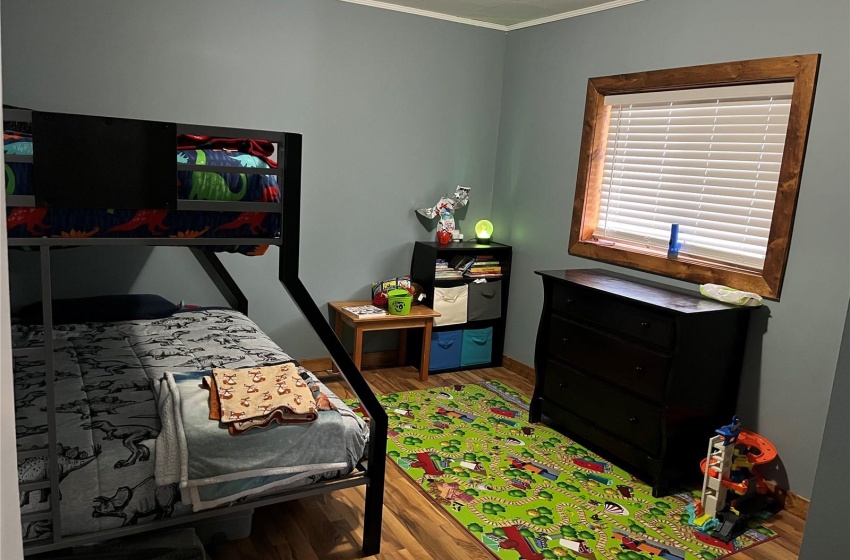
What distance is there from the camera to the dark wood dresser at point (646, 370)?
2875 mm

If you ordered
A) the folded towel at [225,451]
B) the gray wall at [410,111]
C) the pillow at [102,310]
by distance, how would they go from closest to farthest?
the folded towel at [225,451] < the gray wall at [410,111] < the pillow at [102,310]

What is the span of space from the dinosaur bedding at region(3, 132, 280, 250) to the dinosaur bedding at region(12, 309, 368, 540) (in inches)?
25.9

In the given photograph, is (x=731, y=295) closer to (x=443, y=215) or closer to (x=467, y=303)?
(x=467, y=303)

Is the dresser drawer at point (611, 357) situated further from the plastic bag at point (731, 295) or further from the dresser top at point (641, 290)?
the plastic bag at point (731, 295)

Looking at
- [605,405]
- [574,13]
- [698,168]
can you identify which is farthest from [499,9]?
[605,405]

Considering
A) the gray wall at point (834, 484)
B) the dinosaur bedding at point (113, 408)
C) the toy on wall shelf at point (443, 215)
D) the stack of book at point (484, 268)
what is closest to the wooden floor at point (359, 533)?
the dinosaur bedding at point (113, 408)

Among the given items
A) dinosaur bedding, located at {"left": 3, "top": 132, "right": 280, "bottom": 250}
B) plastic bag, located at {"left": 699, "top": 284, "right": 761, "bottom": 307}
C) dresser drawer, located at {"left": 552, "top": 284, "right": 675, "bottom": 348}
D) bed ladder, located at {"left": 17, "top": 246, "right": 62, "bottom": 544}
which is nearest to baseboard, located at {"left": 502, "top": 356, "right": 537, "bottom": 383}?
dresser drawer, located at {"left": 552, "top": 284, "right": 675, "bottom": 348}

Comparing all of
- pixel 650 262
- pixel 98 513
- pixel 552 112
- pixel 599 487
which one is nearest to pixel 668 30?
pixel 552 112

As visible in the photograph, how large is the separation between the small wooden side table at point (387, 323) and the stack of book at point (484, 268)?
413 mm

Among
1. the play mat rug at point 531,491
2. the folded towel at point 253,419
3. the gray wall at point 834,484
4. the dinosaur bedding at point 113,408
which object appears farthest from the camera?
the play mat rug at point 531,491

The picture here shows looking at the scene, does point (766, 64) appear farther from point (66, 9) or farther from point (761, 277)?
point (66, 9)

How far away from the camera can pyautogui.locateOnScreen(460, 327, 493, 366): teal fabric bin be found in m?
4.48

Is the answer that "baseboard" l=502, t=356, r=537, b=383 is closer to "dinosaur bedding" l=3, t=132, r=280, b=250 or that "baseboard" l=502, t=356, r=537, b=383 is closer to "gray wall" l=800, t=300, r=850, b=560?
"dinosaur bedding" l=3, t=132, r=280, b=250

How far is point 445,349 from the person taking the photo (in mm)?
4391
